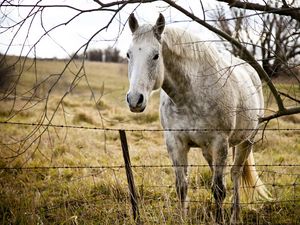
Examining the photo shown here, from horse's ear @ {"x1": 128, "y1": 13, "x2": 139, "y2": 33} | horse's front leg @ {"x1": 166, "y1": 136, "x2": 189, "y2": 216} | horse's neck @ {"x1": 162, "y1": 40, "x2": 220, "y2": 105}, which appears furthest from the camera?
horse's front leg @ {"x1": 166, "y1": 136, "x2": 189, "y2": 216}

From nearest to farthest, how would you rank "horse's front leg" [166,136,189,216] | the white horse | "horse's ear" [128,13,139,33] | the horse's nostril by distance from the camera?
the horse's nostril
the white horse
"horse's ear" [128,13,139,33]
"horse's front leg" [166,136,189,216]

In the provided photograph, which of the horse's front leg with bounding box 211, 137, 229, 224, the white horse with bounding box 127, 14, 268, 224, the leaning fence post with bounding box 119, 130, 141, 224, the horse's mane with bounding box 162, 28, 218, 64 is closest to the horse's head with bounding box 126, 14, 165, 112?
the white horse with bounding box 127, 14, 268, 224

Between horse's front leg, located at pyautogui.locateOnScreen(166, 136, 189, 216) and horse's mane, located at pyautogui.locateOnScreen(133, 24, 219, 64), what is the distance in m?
0.95

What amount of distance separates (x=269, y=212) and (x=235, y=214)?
0.50 metres

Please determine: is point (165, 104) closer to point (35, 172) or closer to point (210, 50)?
point (210, 50)

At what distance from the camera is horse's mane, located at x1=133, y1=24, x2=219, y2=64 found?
329 cm

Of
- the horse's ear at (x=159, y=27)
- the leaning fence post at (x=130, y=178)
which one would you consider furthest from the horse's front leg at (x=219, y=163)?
the horse's ear at (x=159, y=27)

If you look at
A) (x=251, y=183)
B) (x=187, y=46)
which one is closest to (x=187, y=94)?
(x=187, y=46)

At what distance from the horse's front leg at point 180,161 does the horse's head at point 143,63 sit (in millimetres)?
757

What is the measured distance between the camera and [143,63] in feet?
10.3

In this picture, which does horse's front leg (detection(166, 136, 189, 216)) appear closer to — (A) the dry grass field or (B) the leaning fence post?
(A) the dry grass field

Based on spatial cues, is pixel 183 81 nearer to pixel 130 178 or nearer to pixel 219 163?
pixel 219 163

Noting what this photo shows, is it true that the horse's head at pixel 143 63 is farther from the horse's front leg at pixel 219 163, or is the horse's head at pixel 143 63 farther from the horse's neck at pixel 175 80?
the horse's front leg at pixel 219 163

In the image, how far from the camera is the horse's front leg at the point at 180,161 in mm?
3822
